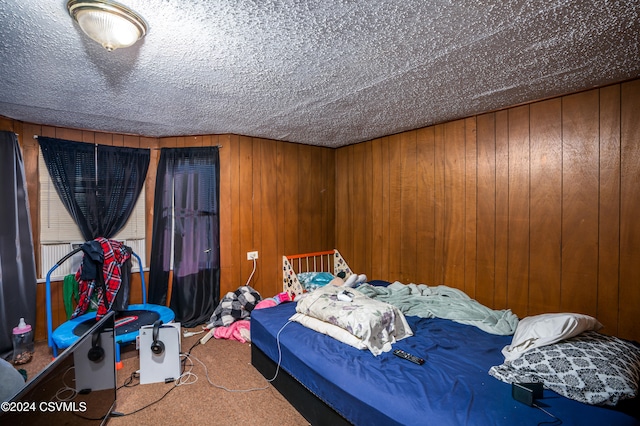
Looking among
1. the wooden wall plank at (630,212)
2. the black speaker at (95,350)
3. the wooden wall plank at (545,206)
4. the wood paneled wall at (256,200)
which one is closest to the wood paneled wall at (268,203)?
the wood paneled wall at (256,200)

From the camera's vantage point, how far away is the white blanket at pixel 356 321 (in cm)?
191

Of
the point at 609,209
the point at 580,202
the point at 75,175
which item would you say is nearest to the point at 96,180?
the point at 75,175

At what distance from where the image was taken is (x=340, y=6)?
1.25 m

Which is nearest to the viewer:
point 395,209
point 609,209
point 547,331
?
point 547,331

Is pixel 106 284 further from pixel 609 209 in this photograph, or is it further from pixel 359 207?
pixel 609 209

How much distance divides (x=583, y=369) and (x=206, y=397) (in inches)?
90.6

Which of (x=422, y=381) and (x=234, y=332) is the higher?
(x=422, y=381)

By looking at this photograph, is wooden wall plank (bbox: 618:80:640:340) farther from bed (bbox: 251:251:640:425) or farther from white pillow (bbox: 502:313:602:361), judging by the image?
bed (bbox: 251:251:640:425)

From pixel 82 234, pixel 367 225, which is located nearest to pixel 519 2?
pixel 367 225

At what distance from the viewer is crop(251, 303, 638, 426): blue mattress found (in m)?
1.30

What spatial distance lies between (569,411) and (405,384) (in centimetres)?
71

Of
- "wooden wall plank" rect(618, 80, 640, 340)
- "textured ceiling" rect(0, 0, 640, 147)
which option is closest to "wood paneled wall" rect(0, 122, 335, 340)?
"textured ceiling" rect(0, 0, 640, 147)

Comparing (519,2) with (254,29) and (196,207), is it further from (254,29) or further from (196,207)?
(196,207)

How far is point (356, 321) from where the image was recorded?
6.44 feet
